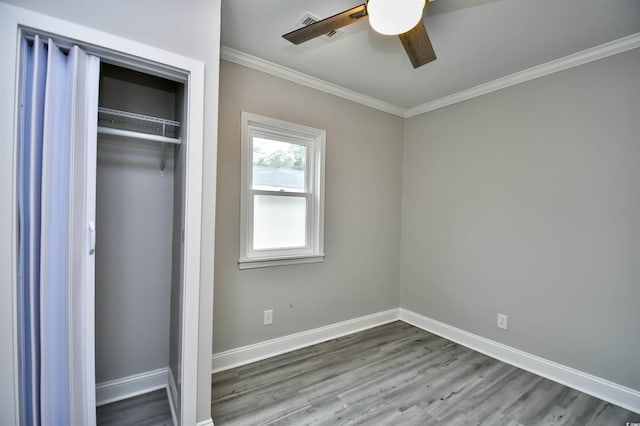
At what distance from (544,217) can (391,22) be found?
2121 mm

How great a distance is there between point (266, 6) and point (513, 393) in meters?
3.25

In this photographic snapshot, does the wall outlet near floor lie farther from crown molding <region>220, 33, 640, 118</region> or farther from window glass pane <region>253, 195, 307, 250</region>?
crown molding <region>220, 33, 640, 118</region>

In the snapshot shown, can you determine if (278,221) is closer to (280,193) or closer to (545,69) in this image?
(280,193)

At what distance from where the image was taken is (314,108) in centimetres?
279

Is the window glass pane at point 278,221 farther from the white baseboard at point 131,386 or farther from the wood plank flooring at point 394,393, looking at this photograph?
the white baseboard at point 131,386

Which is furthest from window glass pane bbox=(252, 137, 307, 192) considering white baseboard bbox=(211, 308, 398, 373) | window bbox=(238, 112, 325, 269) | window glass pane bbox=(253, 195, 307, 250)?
white baseboard bbox=(211, 308, 398, 373)

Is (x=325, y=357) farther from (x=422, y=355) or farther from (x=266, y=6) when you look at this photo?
(x=266, y=6)

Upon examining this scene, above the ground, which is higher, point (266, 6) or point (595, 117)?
point (266, 6)

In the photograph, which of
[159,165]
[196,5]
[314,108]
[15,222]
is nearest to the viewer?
[15,222]

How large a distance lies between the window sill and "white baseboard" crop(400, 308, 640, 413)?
61.3 inches

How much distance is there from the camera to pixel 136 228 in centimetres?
198

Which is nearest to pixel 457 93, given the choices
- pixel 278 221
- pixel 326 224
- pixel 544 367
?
pixel 326 224

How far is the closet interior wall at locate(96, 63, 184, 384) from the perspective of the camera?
6.16 feet

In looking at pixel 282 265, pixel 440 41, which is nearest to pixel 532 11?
pixel 440 41
